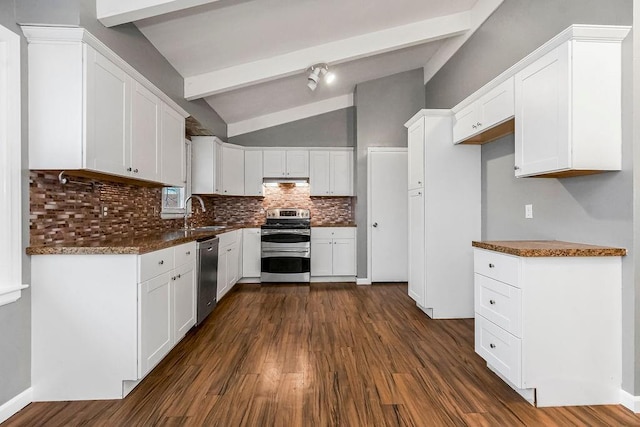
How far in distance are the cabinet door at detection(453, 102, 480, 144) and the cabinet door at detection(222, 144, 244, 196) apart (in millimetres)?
3309

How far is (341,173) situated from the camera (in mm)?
5602

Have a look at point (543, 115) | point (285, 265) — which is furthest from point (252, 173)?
point (543, 115)

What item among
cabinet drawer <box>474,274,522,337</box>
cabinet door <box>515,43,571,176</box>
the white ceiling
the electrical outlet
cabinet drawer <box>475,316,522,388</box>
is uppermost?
the white ceiling

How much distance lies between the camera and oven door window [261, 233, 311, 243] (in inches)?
200

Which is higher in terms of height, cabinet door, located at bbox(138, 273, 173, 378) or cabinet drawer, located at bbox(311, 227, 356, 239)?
cabinet drawer, located at bbox(311, 227, 356, 239)

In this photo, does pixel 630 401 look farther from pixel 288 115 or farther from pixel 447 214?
pixel 288 115

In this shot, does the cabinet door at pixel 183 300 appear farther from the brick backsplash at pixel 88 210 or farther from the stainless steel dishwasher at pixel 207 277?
the brick backsplash at pixel 88 210

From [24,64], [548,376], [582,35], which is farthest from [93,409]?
[582,35]

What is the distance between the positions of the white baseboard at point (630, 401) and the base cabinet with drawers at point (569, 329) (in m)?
0.03

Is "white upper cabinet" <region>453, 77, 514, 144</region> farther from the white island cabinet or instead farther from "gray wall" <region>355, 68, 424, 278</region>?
the white island cabinet

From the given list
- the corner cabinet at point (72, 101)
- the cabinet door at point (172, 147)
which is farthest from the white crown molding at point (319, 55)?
the corner cabinet at point (72, 101)

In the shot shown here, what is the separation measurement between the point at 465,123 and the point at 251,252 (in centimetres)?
340

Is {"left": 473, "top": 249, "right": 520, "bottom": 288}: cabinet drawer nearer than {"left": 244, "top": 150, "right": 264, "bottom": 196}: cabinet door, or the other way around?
{"left": 473, "top": 249, "right": 520, "bottom": 288}: cabinet drawer

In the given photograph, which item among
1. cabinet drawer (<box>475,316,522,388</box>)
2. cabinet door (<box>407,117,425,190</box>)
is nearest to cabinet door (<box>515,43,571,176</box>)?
cabinet drawer (<box>475,316,522,388</box>)
